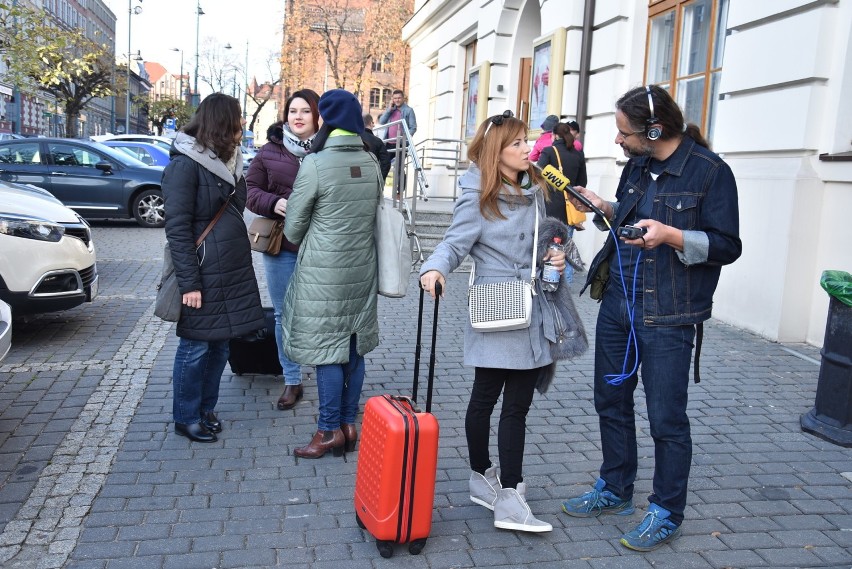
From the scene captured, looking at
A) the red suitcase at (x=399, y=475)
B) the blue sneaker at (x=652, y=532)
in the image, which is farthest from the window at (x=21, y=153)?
the blue sneaker at (x=652, y=532)

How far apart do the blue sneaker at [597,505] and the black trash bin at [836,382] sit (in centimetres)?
182

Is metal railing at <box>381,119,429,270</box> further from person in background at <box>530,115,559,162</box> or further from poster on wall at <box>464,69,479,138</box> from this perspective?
poster on wall at <box>464,69,479,138</box>

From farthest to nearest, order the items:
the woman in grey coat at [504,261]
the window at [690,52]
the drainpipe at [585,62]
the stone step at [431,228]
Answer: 1. the stone step at [431,228]
2. the drainpipe at [585,62]
3. the window at [690,52]
4. the woman in grey coat at [504,261]

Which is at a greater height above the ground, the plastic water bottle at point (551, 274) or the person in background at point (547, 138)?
the person in background at point (547, 138)

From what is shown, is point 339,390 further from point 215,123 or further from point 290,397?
point 215,123

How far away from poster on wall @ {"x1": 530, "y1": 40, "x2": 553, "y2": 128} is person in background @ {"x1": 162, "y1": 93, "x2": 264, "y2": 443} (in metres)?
8.86

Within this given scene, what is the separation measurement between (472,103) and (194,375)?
44.3 ft

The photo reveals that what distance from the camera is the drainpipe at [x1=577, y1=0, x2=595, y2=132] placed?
11.5 m

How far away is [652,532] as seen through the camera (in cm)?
349

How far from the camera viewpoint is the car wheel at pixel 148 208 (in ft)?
51.7

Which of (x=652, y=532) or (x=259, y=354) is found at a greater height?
(x=259, y=354)

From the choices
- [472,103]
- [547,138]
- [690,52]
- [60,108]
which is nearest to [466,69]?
[472,103]

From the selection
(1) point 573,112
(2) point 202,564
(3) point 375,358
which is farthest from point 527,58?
(2) point 202,564

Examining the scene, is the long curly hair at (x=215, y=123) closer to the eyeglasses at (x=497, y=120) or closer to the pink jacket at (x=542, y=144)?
the eyeglasses at (x=497, y=120)
